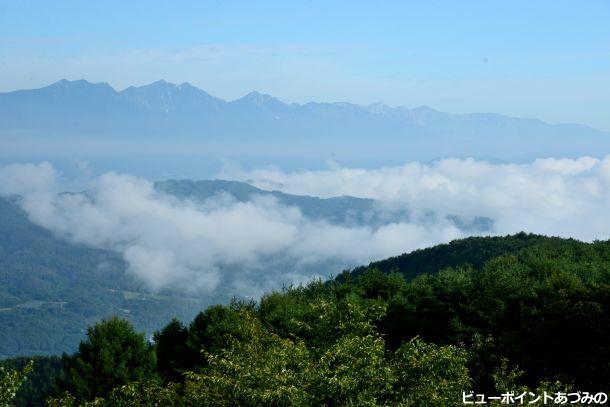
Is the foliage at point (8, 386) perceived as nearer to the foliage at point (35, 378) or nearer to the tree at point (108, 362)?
the tree at point (108, 362)

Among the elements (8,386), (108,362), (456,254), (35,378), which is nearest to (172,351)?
(108,362)

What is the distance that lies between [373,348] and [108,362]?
24354 millimetres

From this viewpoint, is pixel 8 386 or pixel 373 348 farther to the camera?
pixel 373 348

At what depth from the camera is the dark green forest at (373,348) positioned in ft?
60.3

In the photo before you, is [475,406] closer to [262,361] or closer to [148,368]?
[262,361]

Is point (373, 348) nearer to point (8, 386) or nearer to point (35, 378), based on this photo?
point (8, 386)

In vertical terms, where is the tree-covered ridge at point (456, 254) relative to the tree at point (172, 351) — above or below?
above

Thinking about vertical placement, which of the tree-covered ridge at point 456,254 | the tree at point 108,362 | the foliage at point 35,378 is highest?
the tree-covered ridge at point 456,254

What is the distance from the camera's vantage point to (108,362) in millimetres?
38625

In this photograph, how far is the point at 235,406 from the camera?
19.0 meters

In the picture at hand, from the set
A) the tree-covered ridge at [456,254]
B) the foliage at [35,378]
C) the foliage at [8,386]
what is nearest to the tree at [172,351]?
the foliage at [8,386]

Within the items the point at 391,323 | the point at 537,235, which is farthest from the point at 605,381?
the point at 537,235

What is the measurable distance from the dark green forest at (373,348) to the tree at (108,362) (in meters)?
0.08

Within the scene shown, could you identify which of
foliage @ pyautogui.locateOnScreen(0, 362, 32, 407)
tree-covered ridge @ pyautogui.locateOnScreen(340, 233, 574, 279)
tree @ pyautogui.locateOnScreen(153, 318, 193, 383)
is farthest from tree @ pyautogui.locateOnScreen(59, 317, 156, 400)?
tree-covered ridge @ pyautogui.locateOnScreen(340, 233, 574, 279)
